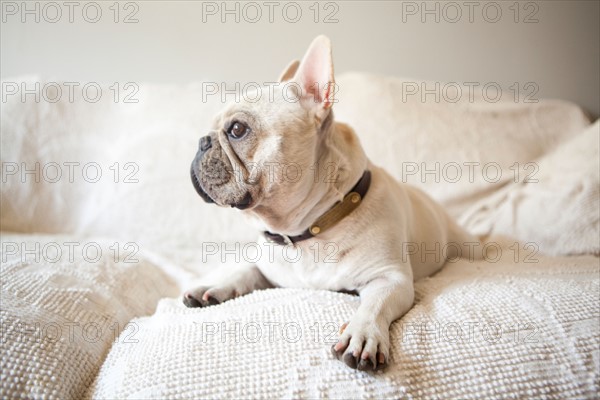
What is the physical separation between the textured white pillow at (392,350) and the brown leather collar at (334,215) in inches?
6.7

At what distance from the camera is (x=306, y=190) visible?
117 cm

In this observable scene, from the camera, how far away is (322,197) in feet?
3.94

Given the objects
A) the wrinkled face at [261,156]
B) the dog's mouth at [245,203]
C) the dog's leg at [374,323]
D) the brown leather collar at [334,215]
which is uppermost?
the wrinkled face at [261,156]

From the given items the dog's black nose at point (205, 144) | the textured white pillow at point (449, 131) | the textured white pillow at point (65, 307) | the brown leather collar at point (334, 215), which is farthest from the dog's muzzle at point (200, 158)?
the textured white pillow at point (449, 131)

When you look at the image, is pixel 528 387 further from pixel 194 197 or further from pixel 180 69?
pixel 180 69

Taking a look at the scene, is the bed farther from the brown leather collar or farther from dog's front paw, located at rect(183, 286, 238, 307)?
the brown leather collar

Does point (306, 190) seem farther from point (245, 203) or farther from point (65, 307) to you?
point (65, 307)

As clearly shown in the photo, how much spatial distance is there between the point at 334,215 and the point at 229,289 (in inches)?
15.3

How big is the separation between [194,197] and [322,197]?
98cm

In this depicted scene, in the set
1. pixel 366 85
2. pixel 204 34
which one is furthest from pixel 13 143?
pixel 366 85

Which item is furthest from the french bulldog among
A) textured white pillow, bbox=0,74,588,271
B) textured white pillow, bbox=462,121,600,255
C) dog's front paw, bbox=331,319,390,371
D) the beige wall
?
the beige wall

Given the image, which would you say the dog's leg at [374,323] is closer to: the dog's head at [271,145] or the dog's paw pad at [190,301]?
the dog's head at [271,145]

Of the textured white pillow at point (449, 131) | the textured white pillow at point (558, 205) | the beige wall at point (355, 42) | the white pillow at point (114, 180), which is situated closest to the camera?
the textured white pillow at point (558, 205)

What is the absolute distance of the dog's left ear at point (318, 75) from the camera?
1.18 m
